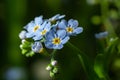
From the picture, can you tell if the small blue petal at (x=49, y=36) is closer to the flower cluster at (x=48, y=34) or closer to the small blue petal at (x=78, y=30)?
the flower cluster at (x=48, y=34)

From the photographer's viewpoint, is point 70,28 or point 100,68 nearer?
point 70,28

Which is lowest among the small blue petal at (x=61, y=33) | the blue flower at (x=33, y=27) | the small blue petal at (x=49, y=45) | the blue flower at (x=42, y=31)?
the small blue petal at (x=49, y=45)

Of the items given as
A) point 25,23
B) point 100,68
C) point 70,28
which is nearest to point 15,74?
point 25,23

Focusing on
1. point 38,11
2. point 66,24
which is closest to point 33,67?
point 38,11

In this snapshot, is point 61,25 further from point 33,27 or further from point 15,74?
point 15,74

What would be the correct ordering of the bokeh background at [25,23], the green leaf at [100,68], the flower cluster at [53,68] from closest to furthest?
1. the flower cluster at [53,68]
2. the green leaf at [100,68]
3. the bokeh background at [25,23]

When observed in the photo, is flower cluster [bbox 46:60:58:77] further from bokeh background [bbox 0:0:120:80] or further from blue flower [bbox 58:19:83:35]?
bokeh background [bbox 0:0:120:80]

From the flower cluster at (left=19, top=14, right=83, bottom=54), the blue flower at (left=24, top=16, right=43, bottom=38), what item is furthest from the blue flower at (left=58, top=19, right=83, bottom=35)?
the blue flower at (left=24, top=16, right=43, bottom=38)

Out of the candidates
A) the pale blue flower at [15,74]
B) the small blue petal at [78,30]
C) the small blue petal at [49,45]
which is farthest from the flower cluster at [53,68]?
the pale blue flower at [15,74]
